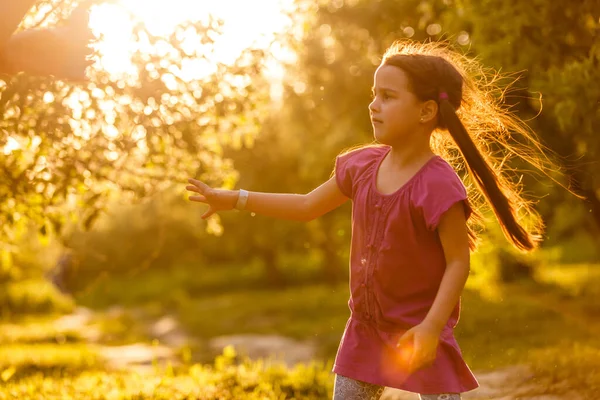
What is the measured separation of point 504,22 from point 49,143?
3803 millimetres

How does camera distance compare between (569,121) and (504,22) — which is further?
(504,22)

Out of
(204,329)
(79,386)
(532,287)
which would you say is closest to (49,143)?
(79,386)

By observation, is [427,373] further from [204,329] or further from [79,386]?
[204,329]

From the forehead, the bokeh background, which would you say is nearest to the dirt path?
the bokeh background

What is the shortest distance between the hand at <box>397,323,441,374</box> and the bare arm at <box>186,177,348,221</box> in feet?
3.00

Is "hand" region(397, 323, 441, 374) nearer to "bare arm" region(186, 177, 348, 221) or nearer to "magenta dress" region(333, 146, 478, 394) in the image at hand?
"magenta dress" region(333, 146, 478, 394)

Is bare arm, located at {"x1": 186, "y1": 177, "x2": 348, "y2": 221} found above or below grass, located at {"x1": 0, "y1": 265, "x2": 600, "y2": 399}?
above

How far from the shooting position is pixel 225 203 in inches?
157

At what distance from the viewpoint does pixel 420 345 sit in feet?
10.6

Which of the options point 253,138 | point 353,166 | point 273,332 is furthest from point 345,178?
point 273,332

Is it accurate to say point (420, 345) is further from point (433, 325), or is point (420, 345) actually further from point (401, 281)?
point (401, 281)

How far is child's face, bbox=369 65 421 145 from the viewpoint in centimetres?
359

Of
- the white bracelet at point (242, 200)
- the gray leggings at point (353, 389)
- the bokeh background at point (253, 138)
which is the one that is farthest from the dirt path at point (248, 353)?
the white bracelet at point (242, 200)

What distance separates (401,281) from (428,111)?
752mm
